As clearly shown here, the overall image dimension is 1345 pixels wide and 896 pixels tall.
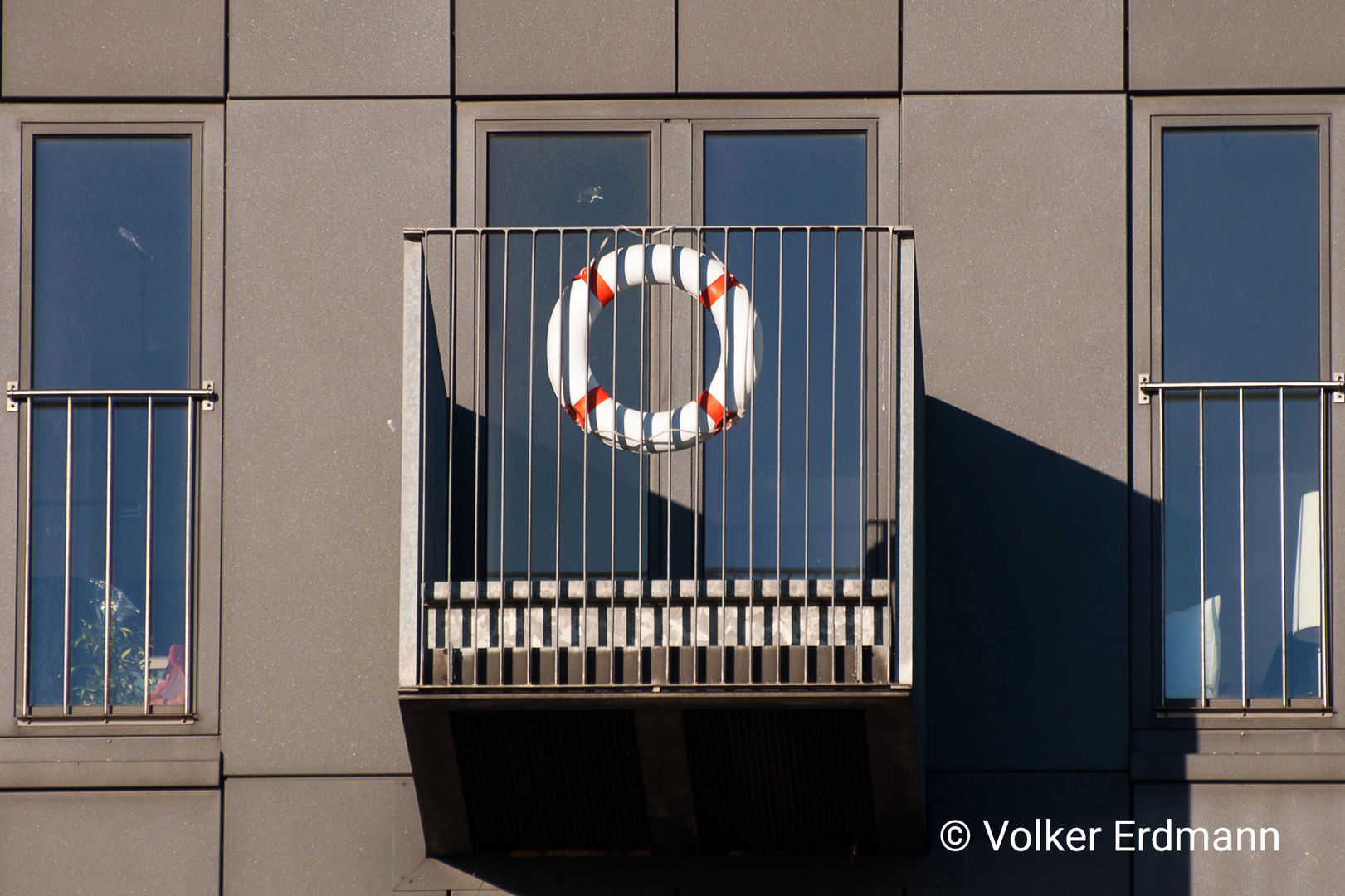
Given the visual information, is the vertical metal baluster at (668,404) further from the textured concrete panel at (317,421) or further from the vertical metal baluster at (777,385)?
the textured concrete panel at (317,421)

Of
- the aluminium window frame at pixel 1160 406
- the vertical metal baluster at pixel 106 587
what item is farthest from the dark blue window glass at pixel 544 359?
the aluminium window frame at pixel 1160 406

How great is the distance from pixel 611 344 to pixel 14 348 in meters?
2.65

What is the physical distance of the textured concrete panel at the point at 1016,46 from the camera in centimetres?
659

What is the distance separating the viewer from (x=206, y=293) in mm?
6574

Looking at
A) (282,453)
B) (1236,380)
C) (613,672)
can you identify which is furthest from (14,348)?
(1236,380)

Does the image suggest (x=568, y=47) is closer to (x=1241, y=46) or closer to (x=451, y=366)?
(x=451, y=366)

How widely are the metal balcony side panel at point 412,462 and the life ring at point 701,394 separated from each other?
0.56 m

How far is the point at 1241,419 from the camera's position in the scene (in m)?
6.43

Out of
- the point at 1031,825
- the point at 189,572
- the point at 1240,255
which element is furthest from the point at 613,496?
the point at 1240,255

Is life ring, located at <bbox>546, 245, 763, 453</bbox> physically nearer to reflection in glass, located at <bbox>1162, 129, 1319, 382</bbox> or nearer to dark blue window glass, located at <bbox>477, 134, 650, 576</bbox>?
dark blue window glass, located at <bbox>477, 134, 650, 576</bbox>

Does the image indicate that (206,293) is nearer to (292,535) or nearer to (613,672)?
(292,535)

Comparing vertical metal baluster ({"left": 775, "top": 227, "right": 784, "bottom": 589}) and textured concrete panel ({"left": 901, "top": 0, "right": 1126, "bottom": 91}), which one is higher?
textured concrete panel ({"left": 901, "top": 0, "right": 1126, "bottom": 91})

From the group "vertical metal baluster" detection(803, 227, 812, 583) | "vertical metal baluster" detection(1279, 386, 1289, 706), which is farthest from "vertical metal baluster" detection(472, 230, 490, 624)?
"vertical metal baluster" detection(1279, 386, 1289, 706)

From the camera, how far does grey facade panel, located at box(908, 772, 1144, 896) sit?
6.17 m
